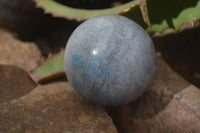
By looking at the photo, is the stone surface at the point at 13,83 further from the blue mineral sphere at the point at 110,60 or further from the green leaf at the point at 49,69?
the blue mineral sphere at the point at 110,60

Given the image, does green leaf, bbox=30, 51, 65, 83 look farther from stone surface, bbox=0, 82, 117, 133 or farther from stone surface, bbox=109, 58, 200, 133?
stone surface, bbox=109, 58, 200, 133

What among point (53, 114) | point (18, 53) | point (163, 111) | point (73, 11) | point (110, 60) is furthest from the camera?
point (18, 53)

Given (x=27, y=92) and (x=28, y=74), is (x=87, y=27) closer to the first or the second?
(x=27, y=92)

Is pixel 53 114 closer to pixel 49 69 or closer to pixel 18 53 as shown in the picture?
pixel 49 69

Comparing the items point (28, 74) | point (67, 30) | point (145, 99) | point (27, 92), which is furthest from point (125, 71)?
point (67, 30)

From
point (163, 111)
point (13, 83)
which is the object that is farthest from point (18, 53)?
point (163, 111)

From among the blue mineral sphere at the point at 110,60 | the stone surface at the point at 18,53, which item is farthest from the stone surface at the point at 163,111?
the stone surface at the point at 18,53

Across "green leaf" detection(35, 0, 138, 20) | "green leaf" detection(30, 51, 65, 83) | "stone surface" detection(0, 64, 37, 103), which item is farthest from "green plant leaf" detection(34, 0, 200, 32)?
"stone surface" detection(0, 64, 37, 103)
